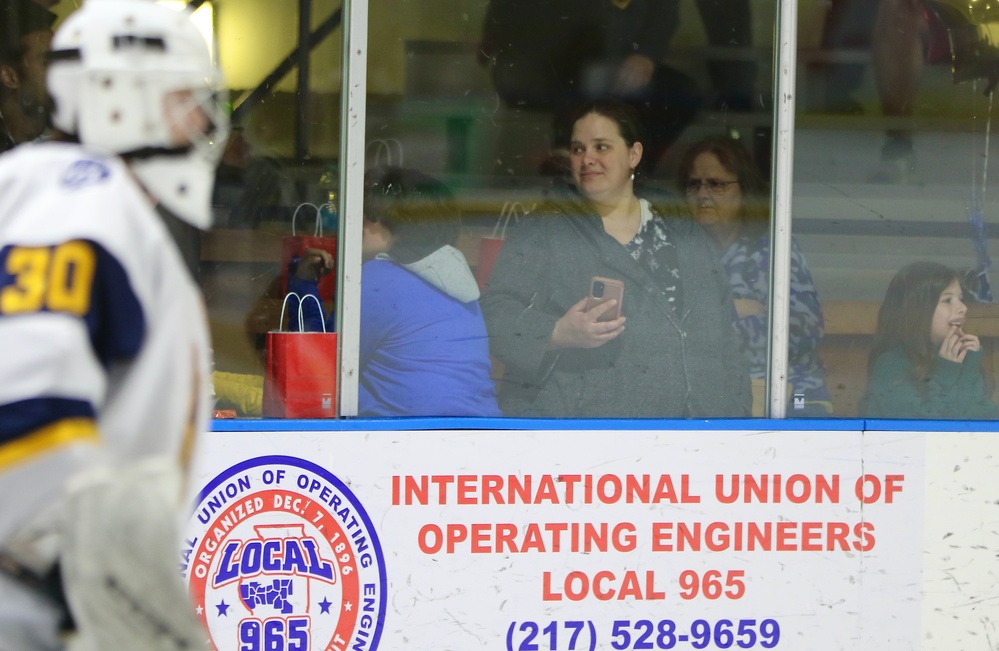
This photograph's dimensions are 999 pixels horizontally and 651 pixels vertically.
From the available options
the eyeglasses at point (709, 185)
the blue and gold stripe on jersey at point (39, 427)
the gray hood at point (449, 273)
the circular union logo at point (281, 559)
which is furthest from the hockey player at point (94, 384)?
the eyeglasses at point (709, 185)

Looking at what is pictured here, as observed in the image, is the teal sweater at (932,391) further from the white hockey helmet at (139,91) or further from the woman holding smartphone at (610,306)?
the white hockey helmet at (139,91)

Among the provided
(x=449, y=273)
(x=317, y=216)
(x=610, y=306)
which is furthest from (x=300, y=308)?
(x=610, y=306)

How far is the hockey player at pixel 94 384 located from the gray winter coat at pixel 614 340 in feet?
8.60

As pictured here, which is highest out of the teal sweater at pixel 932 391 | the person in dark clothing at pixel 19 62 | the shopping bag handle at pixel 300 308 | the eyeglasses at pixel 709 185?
the person in dark clothing at pixel 19 62

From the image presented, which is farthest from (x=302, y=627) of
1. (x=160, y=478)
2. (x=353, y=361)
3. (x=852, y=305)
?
(x=160, y=478)

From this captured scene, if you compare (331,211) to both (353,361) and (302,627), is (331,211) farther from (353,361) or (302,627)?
(302,627)

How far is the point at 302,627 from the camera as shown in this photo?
14.3 feet

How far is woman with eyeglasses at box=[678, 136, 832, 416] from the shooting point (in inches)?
185

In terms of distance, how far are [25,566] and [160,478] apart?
0.21m

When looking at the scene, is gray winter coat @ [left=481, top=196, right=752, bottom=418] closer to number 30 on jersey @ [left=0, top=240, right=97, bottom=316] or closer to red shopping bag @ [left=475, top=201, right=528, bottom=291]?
red shopping bag @ [left=475, top=201, right=528, bottom=291]

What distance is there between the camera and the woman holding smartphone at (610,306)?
15.2 feet

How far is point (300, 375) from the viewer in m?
4.46

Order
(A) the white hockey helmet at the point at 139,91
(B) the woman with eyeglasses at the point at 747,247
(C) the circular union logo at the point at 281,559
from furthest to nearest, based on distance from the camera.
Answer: (B) the woman with eyeglasses at the point at 747,247 → (C) the circular union logo at the point at 281,559 → (A) the white hockey helmet at the point at 139,91

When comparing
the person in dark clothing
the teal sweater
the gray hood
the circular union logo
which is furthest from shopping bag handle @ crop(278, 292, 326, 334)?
the teal sweater
